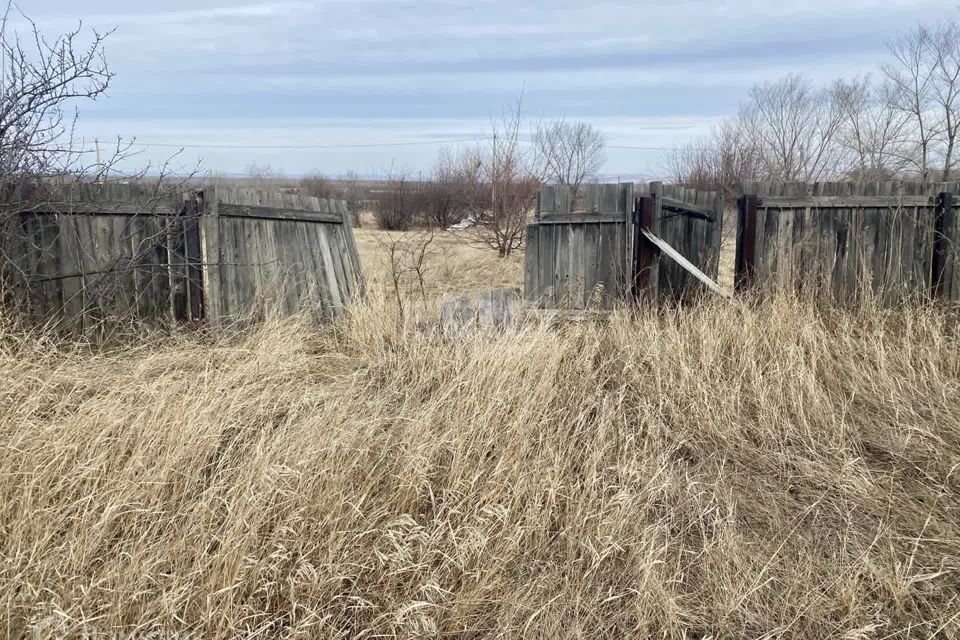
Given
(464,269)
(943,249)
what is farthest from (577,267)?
(464,269)

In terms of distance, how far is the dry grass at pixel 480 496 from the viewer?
2.33 m

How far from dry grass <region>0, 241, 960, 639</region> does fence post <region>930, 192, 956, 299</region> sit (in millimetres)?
2708

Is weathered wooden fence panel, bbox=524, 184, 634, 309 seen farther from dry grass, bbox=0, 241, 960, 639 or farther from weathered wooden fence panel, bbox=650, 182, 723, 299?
dry grass, bbox=0, 241, 960, 639

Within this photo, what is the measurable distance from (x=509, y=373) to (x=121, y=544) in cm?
211

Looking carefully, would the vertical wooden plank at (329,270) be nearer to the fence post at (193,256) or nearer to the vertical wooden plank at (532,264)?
the fence post at (193,256)

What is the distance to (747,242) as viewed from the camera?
21.7 feet

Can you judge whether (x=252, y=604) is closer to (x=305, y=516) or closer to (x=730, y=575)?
(x=305, y=516)

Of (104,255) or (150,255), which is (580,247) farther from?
(104,255)

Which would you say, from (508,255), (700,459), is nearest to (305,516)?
(700,459)

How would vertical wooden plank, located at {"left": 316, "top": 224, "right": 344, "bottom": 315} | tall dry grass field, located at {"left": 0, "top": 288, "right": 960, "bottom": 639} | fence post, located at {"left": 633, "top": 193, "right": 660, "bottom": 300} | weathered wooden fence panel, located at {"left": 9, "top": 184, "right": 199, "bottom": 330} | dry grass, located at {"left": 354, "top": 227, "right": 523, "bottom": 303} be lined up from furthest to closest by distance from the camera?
dry grass, located at {"left": 354, "top": 227, "right": 523, "bottom": 303} < vertical wooden plank, located at {"left": 316, "top": 224, "right": 344, "bottom": 315} < fence post, located at {"left": 633, "top": 193, "right": 660, "bottom": 300} < weathered wooden fence panel, located at {"left": 9, "top": 184, "right": 199, "bottom": 330} < tall dry grass field, located at {"left": 0, "top": 288, "right": 960, "bottom": 639}

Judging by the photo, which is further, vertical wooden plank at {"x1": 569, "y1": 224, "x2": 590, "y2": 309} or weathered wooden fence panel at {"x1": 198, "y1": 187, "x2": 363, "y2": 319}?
vertical wooden plank at {"x1": 569, "y1": 224, "x2": 590, "y2": 309}

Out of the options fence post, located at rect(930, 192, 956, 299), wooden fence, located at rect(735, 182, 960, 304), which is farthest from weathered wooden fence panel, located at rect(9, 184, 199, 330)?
fence post, located at rect(930, 192, 956, 299)

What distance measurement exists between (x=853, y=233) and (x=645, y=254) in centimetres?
199

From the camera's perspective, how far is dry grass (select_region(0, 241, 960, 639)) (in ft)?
7.64
